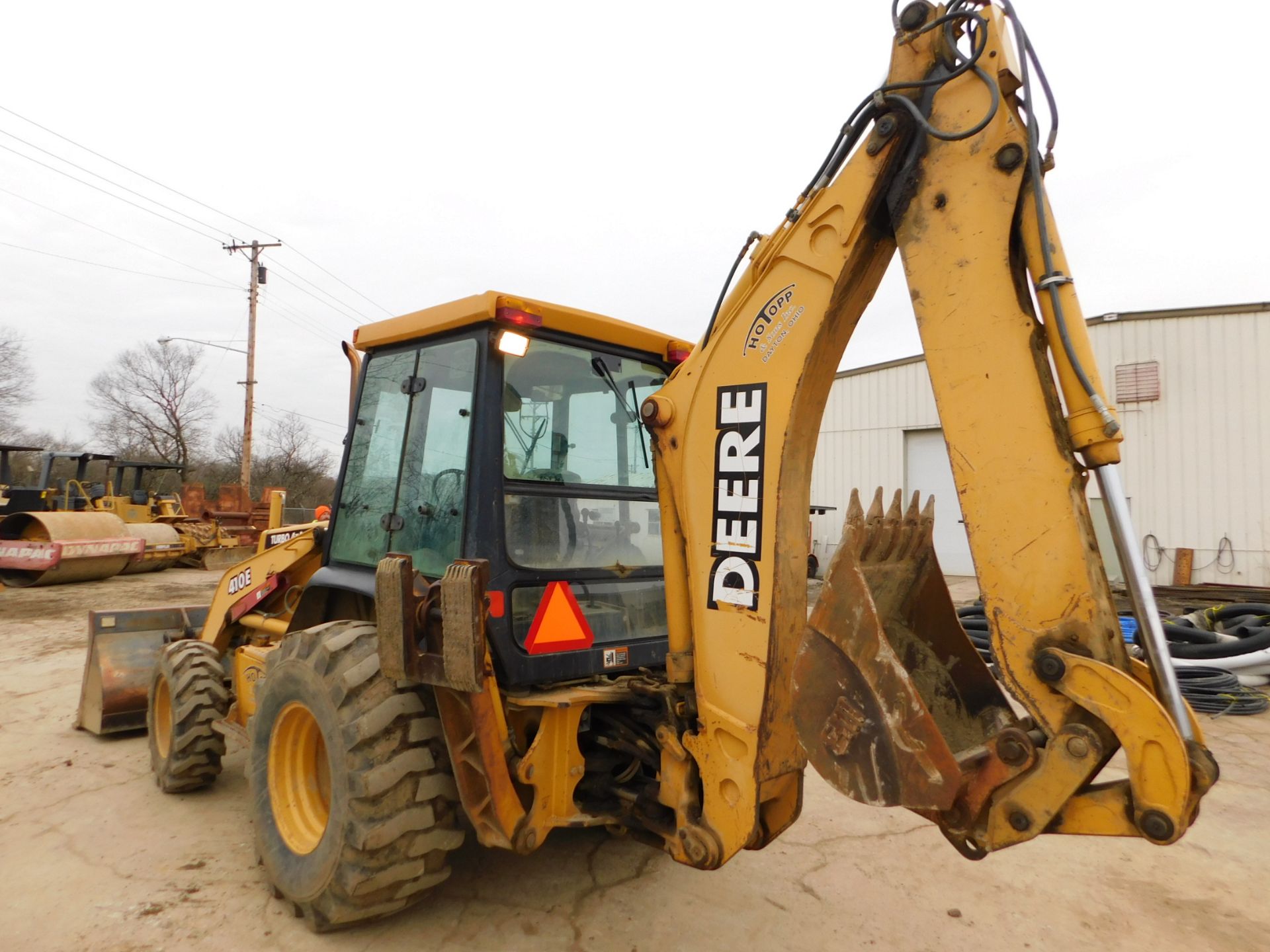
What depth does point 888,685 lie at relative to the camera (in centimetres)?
195

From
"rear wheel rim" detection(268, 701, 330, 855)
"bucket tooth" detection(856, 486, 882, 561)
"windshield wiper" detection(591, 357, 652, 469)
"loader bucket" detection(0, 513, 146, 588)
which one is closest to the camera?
"bucket tooth" detection(856, 486, 882, 561)

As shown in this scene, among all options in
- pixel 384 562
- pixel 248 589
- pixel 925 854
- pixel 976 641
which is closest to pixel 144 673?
pixel 248 589

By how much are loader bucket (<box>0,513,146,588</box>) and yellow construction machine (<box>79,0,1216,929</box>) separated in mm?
12102

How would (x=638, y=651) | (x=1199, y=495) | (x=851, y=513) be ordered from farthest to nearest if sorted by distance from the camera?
(x=1199, y=495)
(x=638, y=651)
(x=851, y=513)

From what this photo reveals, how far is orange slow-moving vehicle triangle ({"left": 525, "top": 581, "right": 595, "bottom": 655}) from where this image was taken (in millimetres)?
2842

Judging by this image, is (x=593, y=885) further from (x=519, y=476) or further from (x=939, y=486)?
(x=939, y=486)

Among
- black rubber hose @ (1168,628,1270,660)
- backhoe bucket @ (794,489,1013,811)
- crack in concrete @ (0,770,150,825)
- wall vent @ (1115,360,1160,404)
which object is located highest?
wall vent @ (1115,360,1160,404)

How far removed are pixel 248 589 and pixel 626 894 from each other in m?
2.80

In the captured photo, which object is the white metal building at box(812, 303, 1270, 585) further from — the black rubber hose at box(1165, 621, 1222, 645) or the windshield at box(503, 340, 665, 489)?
the windshield at box(503, 340, 665, 489)

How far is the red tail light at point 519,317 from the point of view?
111 inches

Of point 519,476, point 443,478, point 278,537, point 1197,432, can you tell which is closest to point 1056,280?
point 519,476

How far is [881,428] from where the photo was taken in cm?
1692

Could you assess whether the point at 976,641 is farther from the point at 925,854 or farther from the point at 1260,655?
the point at 925,854

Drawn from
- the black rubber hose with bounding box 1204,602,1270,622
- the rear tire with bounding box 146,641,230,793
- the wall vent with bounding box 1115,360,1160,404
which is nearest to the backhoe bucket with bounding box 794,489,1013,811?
the rear tire with bounding box 146,641,230,793
